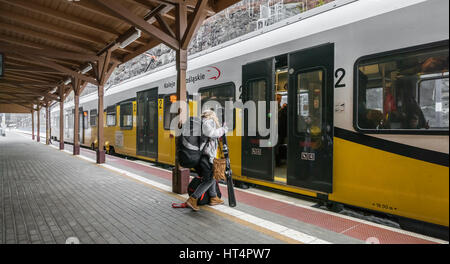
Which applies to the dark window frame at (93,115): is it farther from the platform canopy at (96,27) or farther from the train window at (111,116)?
the platform canopy at (96,27)

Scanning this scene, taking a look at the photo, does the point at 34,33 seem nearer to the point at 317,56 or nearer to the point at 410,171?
the point at 317,56

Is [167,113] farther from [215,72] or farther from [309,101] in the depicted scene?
[309,101]

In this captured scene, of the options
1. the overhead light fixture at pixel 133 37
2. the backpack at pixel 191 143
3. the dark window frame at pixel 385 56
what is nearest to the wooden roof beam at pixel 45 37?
the overhead light fixture at pixel 133 37

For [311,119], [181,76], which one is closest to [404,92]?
[311,119]

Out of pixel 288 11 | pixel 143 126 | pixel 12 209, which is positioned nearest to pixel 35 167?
pixel 143 126

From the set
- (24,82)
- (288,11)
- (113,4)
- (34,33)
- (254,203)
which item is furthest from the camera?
(288,11)

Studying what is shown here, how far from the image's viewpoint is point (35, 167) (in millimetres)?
8672

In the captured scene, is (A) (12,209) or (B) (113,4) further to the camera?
(B) (113,4)

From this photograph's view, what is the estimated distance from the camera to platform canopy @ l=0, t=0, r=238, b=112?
5.21 m

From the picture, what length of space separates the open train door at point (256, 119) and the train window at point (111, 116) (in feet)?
25.7

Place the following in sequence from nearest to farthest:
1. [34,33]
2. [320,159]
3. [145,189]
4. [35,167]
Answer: [320,159] < [145,189] < [34,33] < [35,167]
